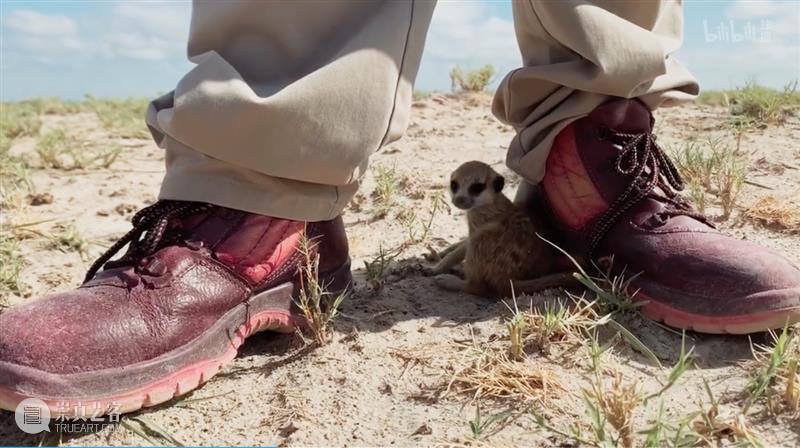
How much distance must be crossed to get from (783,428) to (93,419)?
5.31 feet

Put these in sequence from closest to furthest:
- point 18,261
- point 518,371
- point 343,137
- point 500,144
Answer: point 518,371 → point 343,137 → point 18,261 → point 500,144

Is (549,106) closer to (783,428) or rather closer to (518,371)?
(518,371)

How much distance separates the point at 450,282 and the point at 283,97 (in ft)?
3.54

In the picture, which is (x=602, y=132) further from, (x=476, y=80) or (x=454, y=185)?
(x=476, y=80)

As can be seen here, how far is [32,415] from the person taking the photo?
61.2 inches

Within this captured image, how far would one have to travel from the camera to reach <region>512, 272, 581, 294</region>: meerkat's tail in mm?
2348

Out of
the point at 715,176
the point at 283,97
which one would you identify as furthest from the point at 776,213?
the point at 283,97

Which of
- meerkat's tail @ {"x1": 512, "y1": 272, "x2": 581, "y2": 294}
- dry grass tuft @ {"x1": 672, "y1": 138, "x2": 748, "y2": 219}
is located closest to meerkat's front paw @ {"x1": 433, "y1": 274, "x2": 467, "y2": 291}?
meerkat's tail @ {"x1": 512, "y1": 272, "x2": 581, "y2": 294}

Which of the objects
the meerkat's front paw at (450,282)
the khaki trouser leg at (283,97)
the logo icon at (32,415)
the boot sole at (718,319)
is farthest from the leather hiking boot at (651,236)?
the logo icon at (32,415)

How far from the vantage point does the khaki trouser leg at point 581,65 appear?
205cm

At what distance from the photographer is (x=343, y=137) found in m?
1.86

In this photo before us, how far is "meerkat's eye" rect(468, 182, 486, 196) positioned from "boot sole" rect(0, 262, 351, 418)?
3.70ft

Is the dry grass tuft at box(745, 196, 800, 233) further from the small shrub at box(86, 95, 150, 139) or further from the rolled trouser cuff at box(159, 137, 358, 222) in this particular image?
the small shrub at box(86, 95, 150, 139)

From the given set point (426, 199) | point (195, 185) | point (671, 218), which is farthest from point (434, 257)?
point (195, 185)
